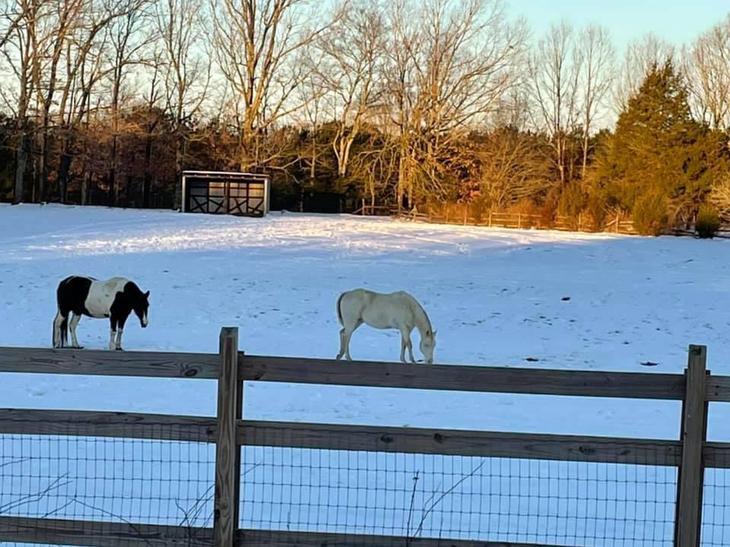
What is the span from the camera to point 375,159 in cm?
6031

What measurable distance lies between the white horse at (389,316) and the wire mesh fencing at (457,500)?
17.9ft

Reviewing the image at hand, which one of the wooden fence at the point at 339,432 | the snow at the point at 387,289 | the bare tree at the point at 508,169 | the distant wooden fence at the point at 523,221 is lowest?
the snow at the point at 387,289

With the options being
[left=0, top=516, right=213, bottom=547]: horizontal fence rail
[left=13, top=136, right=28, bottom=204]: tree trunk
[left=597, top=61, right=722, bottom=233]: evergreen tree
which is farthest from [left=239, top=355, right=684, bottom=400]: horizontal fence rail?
[left=13, top=136, right=28, bottom=204]: tree trunk

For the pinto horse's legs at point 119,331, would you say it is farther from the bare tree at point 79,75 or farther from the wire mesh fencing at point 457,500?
the bare tree at point 79,75

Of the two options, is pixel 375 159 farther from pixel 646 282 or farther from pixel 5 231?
pixel 646 282

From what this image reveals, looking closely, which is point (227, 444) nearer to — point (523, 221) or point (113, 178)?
point (523, 221)

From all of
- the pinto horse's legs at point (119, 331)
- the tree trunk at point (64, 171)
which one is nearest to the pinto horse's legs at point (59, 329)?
the pinto horse's legs at point (119, 331)

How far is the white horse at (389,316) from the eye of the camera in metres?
12.3

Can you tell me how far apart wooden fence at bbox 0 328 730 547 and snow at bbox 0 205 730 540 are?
435 centimetres

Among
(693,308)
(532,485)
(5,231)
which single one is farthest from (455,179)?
(532,485)

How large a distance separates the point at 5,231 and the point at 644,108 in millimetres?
40141

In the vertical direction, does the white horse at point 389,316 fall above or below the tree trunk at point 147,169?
below

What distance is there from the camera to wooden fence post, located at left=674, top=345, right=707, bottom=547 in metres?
3.88

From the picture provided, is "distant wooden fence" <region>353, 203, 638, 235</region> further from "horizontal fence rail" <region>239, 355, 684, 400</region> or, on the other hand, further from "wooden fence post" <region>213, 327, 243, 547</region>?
"wooden fence post" <region>213, 327, 243, 547</region>
